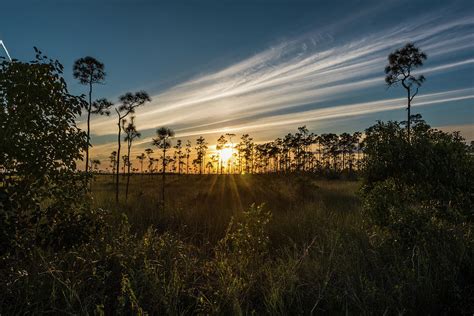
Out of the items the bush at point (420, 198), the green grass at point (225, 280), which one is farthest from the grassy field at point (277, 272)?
the bush at point (420, 198)

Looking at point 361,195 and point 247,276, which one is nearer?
point 247,276

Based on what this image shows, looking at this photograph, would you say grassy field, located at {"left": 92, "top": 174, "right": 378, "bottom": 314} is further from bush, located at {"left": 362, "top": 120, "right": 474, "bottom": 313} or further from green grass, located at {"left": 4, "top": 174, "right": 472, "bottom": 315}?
bush, located at {"left": 362, "top": 120, "right": 474, "bottom": 313}

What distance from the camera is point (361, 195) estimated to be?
343 inches

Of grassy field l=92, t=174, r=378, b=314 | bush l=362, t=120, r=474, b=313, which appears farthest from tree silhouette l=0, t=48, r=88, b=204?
bush l=362, t=120, r=474, b=313

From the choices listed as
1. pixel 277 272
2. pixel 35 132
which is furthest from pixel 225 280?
pixel 35 132

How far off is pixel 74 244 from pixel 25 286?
2.93 ft

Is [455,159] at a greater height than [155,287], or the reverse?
[455,159]

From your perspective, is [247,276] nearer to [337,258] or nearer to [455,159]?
[337,258]

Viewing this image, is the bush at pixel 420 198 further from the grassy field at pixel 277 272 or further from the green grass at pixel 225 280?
the grassy field at pixel 277 272

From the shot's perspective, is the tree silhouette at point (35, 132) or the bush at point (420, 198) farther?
the bush at point (420, 198)

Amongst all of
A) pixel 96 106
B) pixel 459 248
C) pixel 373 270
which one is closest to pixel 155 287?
pixel 373 270

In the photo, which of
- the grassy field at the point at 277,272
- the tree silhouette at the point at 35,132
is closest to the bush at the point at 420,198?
the grassy field at the point at 277,272

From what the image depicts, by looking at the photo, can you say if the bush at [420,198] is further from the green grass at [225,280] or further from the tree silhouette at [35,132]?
the tree silhouette at [35,132]

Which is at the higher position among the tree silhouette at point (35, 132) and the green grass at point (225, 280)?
the tree silhouette at point (35, 132)
